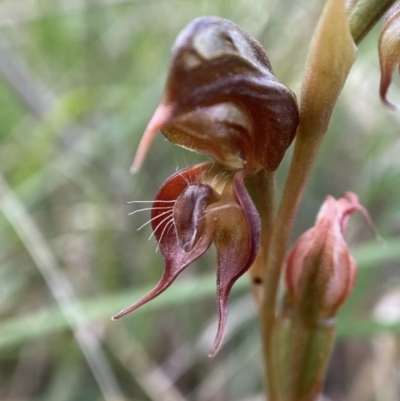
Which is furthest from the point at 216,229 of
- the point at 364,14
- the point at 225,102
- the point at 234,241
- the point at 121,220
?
the point at 121,220

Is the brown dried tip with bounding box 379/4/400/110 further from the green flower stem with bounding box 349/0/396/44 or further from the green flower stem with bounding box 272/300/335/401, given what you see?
the green flower stem with bounding box 272/300/335/401

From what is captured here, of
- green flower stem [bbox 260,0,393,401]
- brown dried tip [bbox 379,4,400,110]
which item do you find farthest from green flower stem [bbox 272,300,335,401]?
brown dried tip [bbox 379,4,400,110]

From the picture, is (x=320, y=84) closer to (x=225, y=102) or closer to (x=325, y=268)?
(x=225, y=102)

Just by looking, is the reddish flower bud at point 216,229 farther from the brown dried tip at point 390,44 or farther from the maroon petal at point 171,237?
the brown dried tip at point 390,44

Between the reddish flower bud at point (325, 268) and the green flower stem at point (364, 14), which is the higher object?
the green flower stem at point (364, 14)

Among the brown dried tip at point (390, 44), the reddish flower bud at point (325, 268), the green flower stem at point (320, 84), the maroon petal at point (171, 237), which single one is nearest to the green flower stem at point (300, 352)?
the reddish flower bud at point (325, 268)

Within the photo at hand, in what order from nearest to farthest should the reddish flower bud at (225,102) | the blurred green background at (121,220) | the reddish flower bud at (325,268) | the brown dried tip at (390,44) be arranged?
the reddish flower bud at (225,102)
the brown dried tip at (390,44)
the reddish flower bud at (325,268)
the blurred green background at (121,220)

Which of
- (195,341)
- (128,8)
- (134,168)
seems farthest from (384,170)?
(128,8)
